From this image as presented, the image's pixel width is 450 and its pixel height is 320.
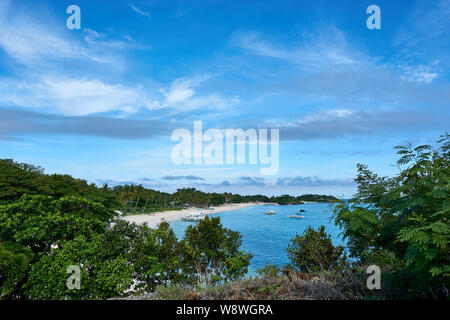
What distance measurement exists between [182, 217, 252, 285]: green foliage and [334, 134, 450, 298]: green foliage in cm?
732

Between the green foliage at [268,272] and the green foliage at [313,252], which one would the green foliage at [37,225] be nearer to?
the green foliage at [268,272]

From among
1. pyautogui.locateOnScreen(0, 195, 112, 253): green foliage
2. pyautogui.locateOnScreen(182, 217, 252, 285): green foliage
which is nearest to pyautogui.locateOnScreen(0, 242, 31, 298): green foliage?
pyautogui.locateOnScreen(0, 195, 112, 253): green foliage

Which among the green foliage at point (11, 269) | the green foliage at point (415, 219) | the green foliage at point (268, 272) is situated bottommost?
the green foliage at point (11, 269)

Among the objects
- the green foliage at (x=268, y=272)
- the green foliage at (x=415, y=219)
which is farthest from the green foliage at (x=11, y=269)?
the green foliage at (x=415, y=219)

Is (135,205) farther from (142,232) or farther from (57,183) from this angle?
(142,232)

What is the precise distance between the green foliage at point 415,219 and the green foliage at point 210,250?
24.0ft

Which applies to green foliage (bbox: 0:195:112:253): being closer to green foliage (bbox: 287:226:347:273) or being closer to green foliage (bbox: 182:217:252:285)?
green foliage (bbox: 182:217:252:285)

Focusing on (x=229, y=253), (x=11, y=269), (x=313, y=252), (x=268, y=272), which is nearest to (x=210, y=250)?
(x=229, y=253)

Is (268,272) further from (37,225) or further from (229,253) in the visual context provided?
(37,225)

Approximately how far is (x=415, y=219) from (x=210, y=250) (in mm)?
9379

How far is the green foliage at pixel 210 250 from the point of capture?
11.5 m

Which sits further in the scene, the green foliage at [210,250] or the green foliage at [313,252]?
the green foliage at [313,252]
